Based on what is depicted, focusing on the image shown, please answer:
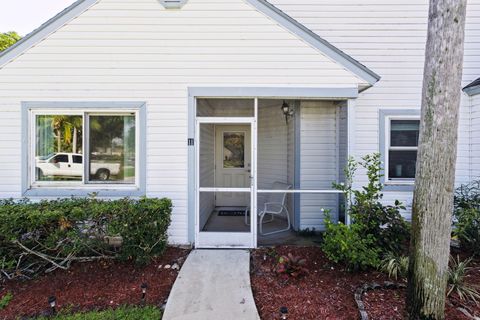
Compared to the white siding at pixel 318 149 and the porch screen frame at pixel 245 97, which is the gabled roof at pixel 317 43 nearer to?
the porch screen frame at pixel 245 97

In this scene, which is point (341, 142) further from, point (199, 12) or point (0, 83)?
point (0, 83)

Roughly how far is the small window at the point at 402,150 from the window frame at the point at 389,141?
52mm

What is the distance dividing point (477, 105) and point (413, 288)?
16.1 ft

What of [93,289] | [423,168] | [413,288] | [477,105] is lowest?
[93,289]

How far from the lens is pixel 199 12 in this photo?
4906 millimetres

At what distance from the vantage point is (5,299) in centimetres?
360

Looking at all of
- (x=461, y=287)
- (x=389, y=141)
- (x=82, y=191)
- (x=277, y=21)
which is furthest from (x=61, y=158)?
(x=389, y=141)

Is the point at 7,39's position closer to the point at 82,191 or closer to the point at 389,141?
the point at 82,191

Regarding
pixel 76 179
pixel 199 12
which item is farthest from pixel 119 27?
pixel 76 179

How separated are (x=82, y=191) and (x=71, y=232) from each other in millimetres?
1147

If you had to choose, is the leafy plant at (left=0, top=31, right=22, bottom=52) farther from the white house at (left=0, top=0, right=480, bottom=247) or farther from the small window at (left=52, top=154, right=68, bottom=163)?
the small window at (left=52, top=154, right=68, bottom=163)

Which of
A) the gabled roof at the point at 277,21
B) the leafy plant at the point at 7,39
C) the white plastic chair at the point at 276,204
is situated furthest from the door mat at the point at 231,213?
the leafy plant at the point at 7,39

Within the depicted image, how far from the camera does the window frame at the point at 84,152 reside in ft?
16.1

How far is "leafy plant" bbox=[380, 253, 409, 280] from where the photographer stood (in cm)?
385
